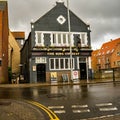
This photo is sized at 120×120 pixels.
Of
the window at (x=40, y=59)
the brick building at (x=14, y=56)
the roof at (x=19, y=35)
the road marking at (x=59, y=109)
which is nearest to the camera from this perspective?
the road marking at (x=59, y=109)

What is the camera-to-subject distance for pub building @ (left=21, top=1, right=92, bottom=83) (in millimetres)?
36094

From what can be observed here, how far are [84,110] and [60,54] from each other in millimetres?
26384

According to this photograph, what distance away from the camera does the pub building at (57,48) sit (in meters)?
36.1

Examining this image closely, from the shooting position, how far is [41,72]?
36.2m

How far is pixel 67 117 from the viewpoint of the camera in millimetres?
9477

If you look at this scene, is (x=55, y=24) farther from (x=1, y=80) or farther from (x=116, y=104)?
(x=116, y=104)

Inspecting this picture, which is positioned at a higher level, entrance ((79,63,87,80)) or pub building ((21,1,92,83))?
pub building ((21,1,92,83))

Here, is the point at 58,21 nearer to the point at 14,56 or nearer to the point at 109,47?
the point at 14,56

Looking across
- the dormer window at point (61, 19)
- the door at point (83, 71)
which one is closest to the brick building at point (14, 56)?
the dormer window at point (61, 19)

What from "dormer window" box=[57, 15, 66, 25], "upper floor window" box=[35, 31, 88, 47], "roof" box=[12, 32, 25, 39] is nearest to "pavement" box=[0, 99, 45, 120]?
"upper floor window" box=[35, 31, 88, 47]

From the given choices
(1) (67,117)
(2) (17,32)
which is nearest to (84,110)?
(1) (67,117)

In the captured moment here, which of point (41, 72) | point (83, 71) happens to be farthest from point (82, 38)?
point (41, 72)

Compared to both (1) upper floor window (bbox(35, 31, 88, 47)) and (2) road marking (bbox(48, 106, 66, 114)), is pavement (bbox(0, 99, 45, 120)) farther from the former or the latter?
(1) upper floor window (bbox(35, 31, 88, 47))

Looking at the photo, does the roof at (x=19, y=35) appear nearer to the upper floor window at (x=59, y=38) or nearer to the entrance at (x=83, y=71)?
the upper floor window at (x=59, y=38)
